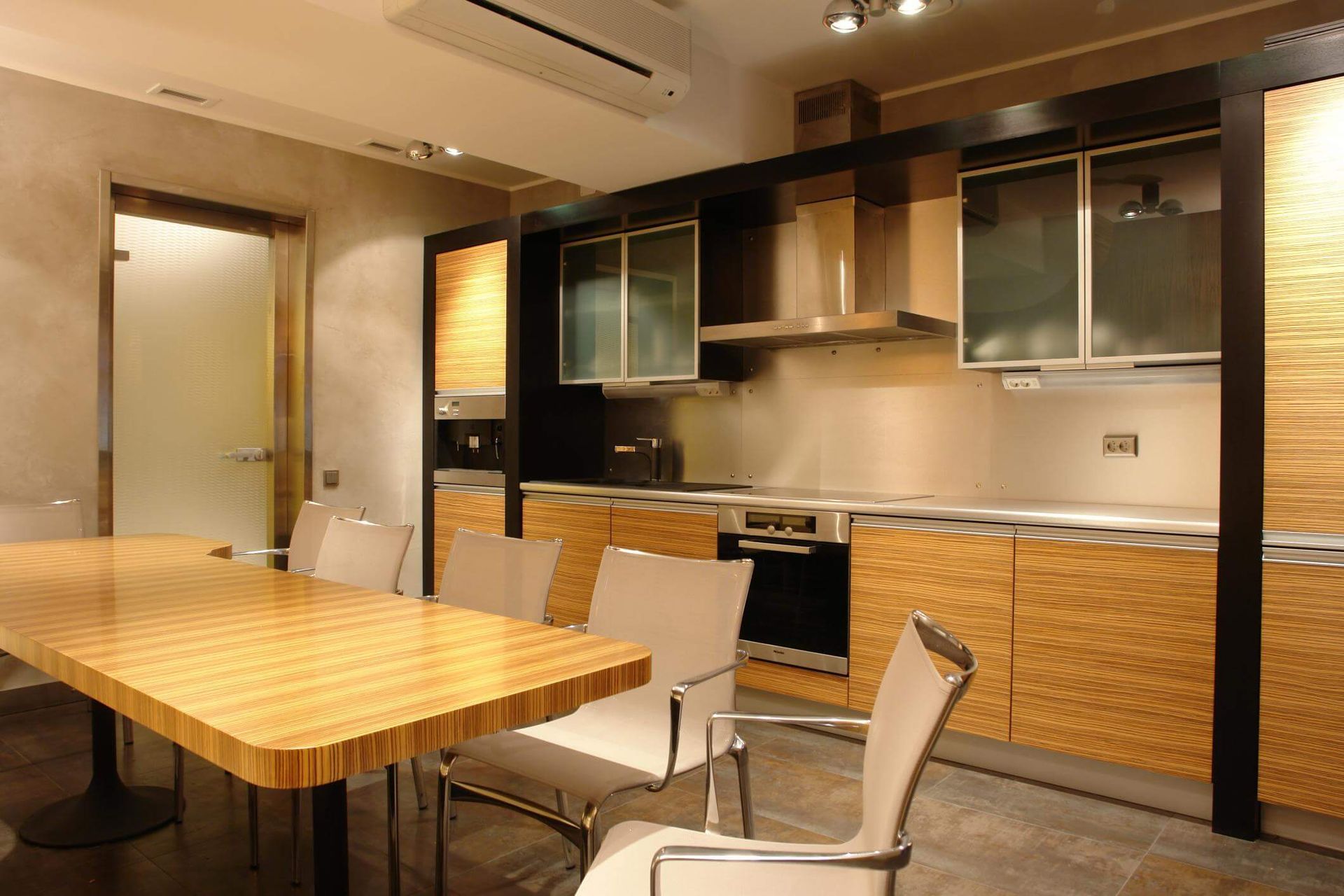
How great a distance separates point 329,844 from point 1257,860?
2467 millimetres

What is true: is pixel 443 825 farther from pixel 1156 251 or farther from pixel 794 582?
pixel 1156 251

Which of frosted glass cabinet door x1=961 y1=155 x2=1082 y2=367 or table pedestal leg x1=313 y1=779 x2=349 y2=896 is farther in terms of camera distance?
frosted glass cabinet door x1=961 y1=155 x2=1082 y2=367

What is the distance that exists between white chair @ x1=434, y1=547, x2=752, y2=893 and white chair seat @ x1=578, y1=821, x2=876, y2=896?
26 cm

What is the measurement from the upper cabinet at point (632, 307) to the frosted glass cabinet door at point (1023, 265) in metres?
1.29

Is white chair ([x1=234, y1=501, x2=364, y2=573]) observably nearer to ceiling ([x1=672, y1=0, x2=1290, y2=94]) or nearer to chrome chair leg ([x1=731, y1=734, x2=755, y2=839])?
chrome chair leg ([x1=731, y1=734, x2=755, y2=839])

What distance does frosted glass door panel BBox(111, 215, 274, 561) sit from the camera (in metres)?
4.25

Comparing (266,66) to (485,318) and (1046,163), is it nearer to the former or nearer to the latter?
(485,318)

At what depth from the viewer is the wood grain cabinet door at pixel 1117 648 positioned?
2676mm

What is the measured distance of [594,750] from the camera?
2016 mm

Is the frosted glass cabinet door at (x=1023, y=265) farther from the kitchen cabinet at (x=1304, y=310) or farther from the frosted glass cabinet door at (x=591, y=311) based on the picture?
the frosted glass cabinet door at (x=591, y=311)

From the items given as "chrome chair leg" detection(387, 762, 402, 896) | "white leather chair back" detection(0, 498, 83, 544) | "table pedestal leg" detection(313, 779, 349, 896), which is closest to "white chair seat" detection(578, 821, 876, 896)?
"table pedestal leg" detection(313, 779, 349, 896)

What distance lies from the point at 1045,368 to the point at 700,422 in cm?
186

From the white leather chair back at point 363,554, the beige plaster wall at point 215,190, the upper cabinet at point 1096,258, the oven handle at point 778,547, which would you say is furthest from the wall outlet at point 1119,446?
the beige plaster wall at point 215,190

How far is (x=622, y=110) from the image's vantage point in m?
3.38
